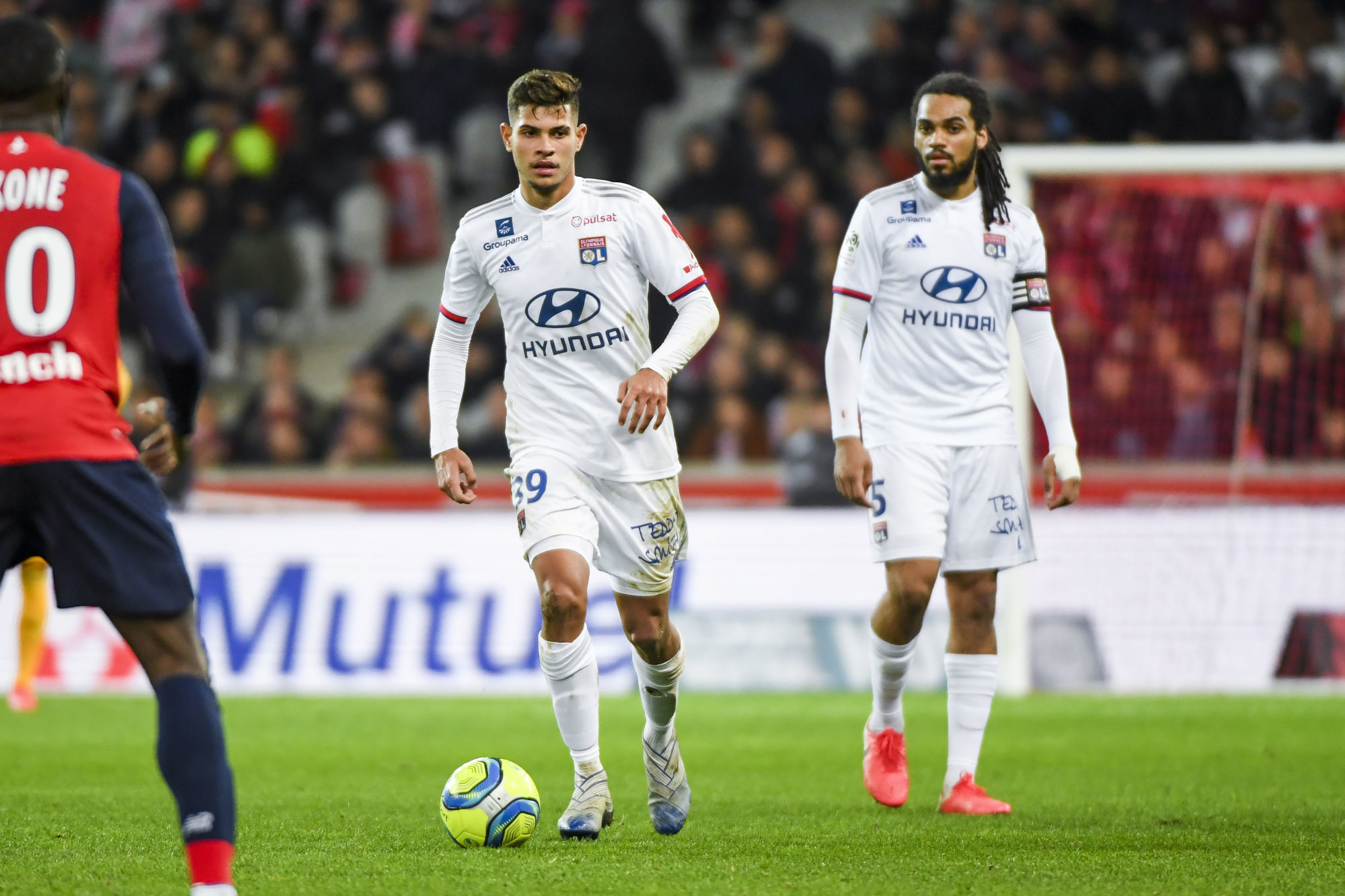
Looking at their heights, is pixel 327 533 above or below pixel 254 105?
below

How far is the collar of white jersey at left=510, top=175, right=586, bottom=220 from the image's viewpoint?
587cm

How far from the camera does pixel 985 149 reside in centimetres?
659

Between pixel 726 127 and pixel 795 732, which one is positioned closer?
pixel 795 732

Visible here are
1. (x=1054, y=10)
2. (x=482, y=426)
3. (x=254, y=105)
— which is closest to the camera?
(x=482, y=426)

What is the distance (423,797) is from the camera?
6863 mm

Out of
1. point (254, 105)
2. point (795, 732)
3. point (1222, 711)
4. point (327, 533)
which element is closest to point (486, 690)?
point (327, 533)

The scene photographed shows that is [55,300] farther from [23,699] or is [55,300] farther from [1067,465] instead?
[23,699]

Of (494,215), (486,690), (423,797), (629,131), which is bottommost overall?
(486,690)

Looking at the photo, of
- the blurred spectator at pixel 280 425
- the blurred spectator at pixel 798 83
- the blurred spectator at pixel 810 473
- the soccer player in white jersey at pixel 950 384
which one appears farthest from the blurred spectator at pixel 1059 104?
the soccer player in white jersey at pixel 950 384

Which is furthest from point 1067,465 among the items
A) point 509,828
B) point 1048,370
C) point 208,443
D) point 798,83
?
point 798,83

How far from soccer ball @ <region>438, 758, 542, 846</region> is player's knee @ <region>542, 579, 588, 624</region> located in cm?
48

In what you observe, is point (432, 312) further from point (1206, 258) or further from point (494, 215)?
point (494, 215)

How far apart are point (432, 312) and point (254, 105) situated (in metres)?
2.87

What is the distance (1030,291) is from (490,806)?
8.87ft
